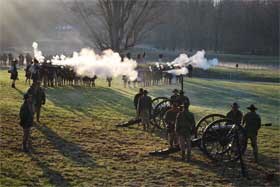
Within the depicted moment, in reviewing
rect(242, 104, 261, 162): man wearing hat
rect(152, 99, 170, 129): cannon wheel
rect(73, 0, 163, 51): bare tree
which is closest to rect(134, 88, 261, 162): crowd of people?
rect(242, 104, 261, 162): man wearing hat

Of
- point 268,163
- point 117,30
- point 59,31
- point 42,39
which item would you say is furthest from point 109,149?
point 59,31

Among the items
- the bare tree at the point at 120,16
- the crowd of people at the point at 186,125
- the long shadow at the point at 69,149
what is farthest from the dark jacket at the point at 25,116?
the bare tree at the point at 120,16

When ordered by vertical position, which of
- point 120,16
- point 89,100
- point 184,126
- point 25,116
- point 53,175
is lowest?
point 53,175

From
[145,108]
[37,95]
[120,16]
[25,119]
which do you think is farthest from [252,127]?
[120,16]

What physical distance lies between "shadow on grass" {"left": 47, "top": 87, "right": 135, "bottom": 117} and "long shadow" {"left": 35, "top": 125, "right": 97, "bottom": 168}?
4119 mm

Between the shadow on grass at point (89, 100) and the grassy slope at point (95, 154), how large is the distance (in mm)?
50

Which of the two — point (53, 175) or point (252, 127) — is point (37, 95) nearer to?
point (53, 175)

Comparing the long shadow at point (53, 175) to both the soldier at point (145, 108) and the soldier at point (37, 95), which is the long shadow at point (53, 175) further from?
the soldier at point (145, 108)

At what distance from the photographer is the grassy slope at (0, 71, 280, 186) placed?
464 inches

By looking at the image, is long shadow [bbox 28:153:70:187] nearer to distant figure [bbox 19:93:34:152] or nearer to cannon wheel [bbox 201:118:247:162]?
distant figure [bbox 19:93:34:152]

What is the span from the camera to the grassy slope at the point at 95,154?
38.7 ft

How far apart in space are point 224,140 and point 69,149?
4527mm

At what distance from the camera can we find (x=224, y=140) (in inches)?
535

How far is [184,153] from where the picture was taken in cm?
1400
